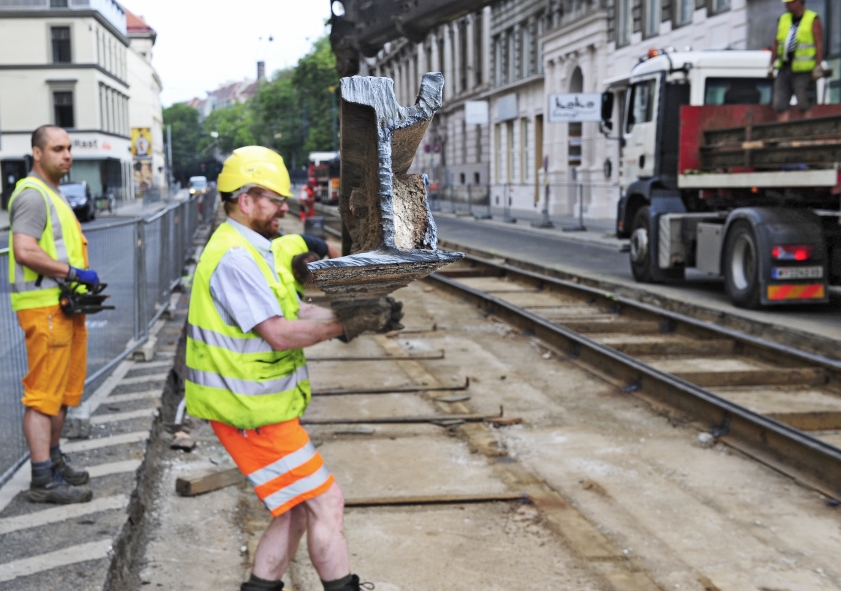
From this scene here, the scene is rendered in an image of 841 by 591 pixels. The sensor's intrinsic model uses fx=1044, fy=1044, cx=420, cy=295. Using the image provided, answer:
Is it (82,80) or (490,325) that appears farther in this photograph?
(82,80)

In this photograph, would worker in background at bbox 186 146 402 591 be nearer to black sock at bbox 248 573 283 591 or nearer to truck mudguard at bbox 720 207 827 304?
black sock at bbox 248 573 283 591

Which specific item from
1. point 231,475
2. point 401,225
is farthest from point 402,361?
point 401,225

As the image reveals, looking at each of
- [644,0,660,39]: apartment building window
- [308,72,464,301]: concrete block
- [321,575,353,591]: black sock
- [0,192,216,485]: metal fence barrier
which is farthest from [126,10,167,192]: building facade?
[308,72,464,301]: concrete block

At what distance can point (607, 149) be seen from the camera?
1337 inches

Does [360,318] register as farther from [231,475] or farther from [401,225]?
[231,475]

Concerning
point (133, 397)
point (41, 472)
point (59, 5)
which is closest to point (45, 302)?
point (41, 472)

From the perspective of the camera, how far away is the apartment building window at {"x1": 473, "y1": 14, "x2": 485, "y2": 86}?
5131cm

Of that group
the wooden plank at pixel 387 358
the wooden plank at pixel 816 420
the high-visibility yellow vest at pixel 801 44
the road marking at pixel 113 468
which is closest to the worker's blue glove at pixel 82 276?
the road marking at pixel 113 468

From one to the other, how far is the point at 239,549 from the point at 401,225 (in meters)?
Result: 2.77

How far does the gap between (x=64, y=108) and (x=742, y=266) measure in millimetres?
56992

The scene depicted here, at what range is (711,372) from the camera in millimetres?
8859

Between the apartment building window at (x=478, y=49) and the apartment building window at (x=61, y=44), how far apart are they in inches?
1036

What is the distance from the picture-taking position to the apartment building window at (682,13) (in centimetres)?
2891

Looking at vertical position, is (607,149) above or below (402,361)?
above
